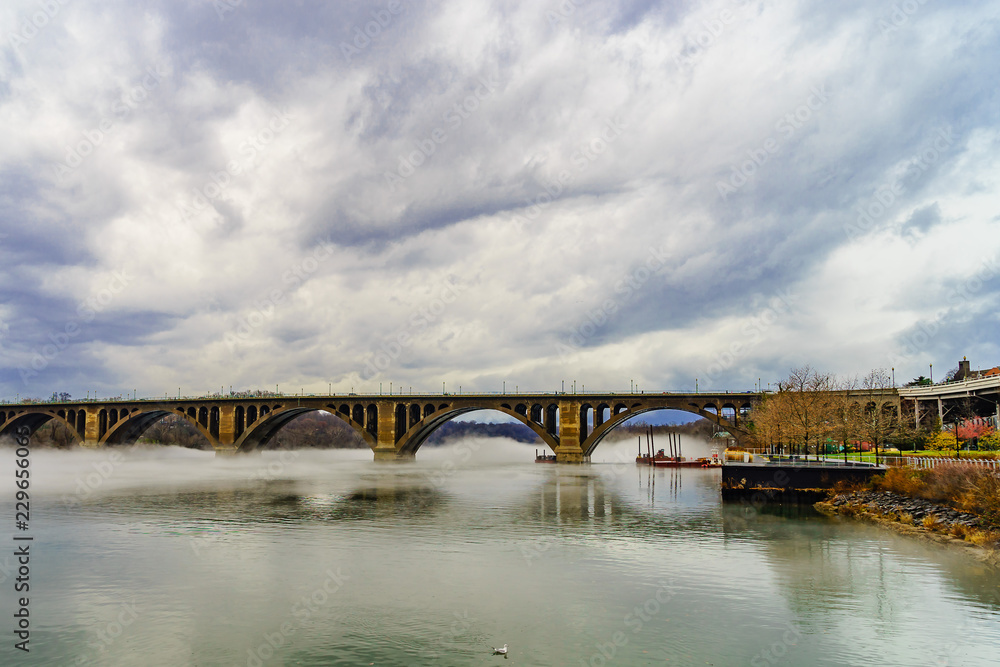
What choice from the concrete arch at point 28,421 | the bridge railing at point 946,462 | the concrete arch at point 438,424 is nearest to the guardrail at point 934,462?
the bridge railing at point 946,462

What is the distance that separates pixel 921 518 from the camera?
1511 inches

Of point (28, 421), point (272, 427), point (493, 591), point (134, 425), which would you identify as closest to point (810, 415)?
point (493, 591)

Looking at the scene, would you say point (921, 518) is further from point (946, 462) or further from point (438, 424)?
point (438, 424)

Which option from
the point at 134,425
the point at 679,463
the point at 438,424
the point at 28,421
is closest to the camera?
the point at 679,463

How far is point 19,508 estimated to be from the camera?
166ft

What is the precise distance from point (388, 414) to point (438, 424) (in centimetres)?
1030

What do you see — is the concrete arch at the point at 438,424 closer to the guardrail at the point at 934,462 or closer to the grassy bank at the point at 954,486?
the guardrail at the point at 934,462

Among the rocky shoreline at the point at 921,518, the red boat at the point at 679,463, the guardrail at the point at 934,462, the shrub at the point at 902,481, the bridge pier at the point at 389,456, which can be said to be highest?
the guardrail at the point at 934,462

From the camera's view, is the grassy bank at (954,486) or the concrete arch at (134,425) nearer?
the grassy bank at (954,486)

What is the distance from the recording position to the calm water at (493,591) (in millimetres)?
18125

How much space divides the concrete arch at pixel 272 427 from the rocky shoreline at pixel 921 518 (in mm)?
85140

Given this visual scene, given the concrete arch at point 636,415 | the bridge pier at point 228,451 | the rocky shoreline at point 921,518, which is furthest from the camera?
the bridge pier at point 228,451

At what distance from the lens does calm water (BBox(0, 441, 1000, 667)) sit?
18.1m

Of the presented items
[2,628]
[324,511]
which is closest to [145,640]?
[2,628]
